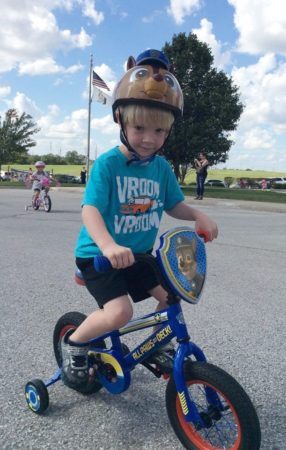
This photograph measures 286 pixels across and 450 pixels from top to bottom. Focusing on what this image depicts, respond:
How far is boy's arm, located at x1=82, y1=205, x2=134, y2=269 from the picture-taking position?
6.26 feet

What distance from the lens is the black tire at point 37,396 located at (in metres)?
2.49

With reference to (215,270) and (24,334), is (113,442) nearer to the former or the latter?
(24,334)

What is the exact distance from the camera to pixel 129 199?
7.79ft

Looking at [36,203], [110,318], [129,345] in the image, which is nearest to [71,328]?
[110,318]

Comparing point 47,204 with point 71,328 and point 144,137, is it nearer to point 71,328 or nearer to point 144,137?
point 71,328

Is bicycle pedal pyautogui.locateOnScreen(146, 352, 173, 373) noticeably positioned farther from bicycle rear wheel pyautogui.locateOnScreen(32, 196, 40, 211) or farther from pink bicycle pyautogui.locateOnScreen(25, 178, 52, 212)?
bicycle rear wheel pyautogui.locateOnScreen(32, 196, 40, 211)

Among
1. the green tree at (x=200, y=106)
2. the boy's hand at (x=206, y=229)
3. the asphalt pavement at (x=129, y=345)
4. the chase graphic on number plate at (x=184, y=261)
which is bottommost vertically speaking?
the asphalt pavement at (x=129, y=345)

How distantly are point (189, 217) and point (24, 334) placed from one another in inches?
70.2

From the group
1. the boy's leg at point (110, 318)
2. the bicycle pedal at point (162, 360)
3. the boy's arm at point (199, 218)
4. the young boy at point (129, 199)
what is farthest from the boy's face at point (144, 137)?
the bicycle pedal at point (162, 360)

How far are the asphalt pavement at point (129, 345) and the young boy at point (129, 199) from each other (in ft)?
0.93

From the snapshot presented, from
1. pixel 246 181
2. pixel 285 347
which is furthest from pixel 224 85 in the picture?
pixel 285 347

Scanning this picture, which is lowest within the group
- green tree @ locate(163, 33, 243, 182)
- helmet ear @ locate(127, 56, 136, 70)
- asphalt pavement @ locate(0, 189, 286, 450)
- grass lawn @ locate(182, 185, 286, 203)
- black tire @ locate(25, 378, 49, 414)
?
grass lawn @ locate(182, 185, 286, 203)

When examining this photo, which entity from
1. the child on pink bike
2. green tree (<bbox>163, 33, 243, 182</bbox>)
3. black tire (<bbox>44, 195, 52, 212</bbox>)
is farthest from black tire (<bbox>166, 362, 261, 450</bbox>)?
green tree (<bbox>163, 33, 243, 182</bbox>)

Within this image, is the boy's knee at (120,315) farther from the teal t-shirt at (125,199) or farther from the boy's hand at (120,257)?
the boy's hand at (120,257)
